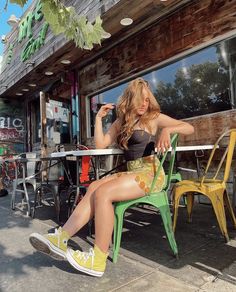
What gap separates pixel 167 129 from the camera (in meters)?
2.20

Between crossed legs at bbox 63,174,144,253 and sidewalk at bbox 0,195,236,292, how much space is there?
0.26 meters

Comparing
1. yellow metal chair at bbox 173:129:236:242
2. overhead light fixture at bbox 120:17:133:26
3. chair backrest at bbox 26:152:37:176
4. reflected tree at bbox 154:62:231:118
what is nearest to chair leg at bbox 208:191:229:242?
yellow metal chair at bbox 173:129:236:242

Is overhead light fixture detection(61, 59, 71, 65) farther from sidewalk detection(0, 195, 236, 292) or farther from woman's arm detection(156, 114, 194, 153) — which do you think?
woman's arm detection(156, 114, 194, 153)

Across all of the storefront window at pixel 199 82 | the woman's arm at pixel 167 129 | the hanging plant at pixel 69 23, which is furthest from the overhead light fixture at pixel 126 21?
the hanging plant at pixel 69 23

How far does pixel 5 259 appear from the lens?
2.42m

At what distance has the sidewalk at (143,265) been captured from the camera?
1.88m

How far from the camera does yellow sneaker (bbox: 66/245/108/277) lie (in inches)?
77.9

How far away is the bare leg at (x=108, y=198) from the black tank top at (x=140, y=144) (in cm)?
24

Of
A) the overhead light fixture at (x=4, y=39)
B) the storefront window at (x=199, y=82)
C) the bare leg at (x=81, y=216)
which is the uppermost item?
the overhead light fixture at (x=4, y=39)

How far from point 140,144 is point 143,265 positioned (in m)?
0.88

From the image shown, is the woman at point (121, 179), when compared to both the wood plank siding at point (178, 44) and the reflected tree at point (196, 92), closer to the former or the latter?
the wood plank siding at point (178, 44)

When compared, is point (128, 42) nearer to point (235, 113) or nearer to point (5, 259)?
point (235, 113)

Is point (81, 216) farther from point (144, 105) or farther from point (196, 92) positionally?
point (196, 92)

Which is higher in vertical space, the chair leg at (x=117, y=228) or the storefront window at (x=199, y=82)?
the storefront window at (x=199, y=82)
